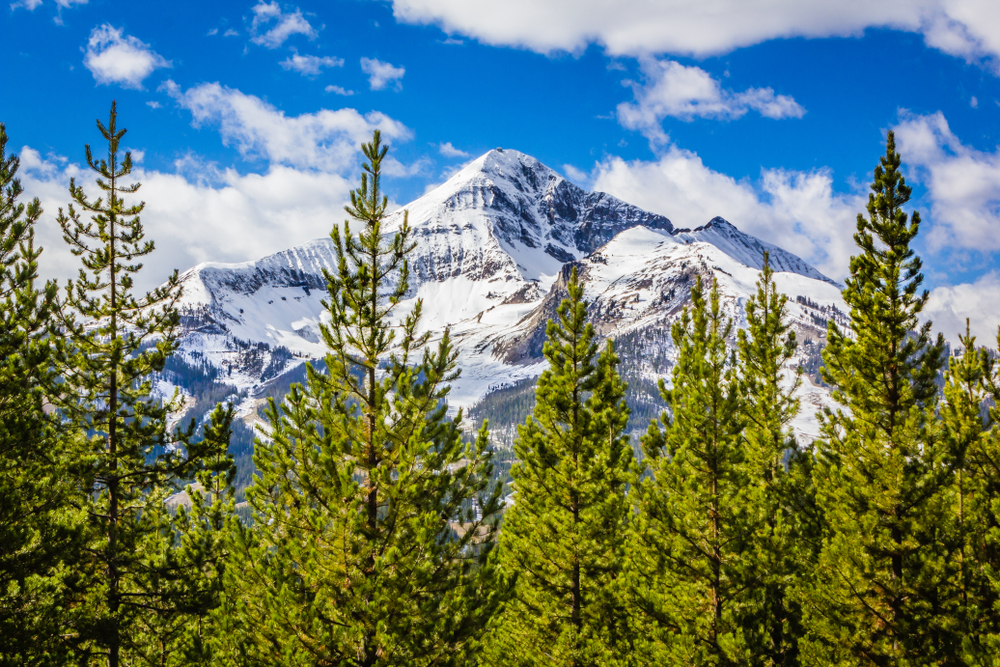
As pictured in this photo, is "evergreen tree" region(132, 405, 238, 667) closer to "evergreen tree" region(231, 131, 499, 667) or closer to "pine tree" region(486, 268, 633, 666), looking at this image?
"evergreen tree" region(231, 131, 499, 667)

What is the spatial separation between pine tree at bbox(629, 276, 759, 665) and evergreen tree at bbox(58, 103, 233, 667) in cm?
1102

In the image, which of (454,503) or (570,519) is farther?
(570,519)

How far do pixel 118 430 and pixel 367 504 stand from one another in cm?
758

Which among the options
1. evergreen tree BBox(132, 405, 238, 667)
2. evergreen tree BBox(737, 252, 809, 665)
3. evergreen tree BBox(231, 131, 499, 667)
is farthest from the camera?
evergreen tree BBox(737, 252, 809, 665)

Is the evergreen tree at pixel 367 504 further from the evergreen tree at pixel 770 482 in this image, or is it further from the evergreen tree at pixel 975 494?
the evergreen tree at pixel 975 494

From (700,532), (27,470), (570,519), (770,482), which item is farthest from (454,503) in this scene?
(770,482)

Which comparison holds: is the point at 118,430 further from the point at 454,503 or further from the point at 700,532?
the point at 700,532

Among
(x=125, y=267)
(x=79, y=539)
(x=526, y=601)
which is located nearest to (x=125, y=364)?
(x=125, y=267)

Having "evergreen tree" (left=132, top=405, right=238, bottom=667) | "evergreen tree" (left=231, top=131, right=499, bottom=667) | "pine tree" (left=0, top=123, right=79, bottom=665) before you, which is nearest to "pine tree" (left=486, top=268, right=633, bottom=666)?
"evergreen tree" (left=231, top=131, right=499, bottom=667)

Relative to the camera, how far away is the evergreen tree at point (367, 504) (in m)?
9.12

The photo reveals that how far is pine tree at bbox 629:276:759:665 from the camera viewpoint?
45.5ft

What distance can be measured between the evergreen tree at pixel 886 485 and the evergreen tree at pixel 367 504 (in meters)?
8.30

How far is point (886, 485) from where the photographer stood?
12.9 metres

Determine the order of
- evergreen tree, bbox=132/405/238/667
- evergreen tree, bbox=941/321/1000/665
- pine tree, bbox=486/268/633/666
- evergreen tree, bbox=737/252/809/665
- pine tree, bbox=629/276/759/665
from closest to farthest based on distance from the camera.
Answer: evergreen tree, bbox=941/321/1000/665 < evergreen tree, bbox=132/405/238/667 < pine tree, bbox=629/276/759/665 < evergreen tree, bbox=737/252/809/665 < pine tree, bbox=486/268/633/666
